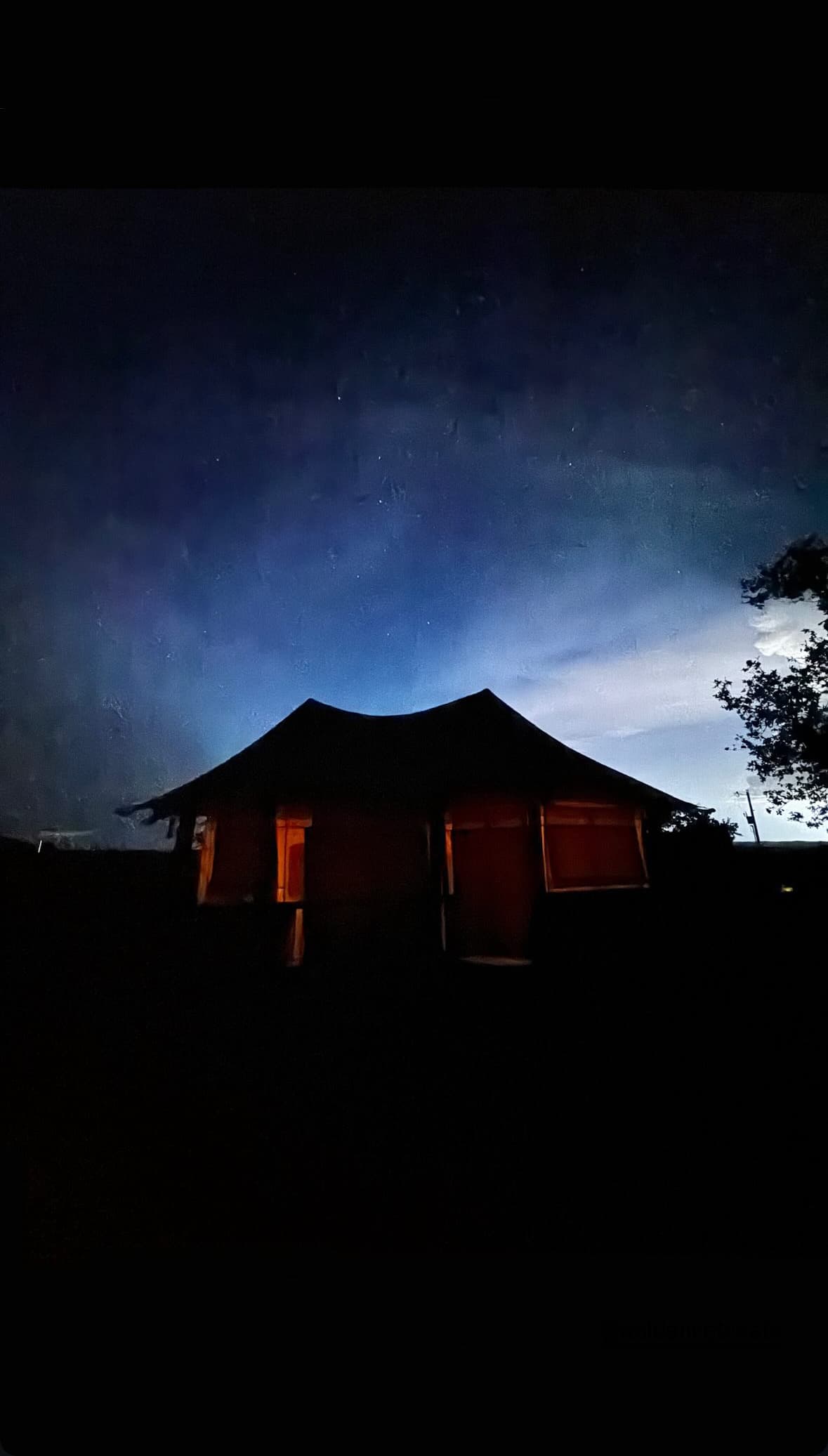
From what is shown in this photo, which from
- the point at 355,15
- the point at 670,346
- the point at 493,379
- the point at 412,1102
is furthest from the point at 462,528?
the point at 412,1102

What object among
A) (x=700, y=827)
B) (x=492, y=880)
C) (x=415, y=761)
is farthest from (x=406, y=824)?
(x=700, y=827)

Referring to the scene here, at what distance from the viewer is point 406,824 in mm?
2234

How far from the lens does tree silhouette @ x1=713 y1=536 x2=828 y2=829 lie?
1.32 meters

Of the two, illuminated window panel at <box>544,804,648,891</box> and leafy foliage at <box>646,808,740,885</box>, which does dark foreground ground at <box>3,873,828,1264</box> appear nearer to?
leafy foliage at <box>646,808,740,885</box>

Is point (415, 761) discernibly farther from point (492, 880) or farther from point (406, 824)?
point (492, 880)

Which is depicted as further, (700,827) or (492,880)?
(492,880)

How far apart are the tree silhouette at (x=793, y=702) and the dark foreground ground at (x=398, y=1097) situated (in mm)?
282

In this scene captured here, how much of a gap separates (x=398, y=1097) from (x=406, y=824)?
1.16m

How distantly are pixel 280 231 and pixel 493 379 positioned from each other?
1.92 feet

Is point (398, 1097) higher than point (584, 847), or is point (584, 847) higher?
point (584, 847)

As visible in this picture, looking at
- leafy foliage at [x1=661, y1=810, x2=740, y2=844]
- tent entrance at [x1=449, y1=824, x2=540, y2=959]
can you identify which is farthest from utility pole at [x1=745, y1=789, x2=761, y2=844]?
tent entrance at [x1=449, y1=824, x2=540, y2=959]

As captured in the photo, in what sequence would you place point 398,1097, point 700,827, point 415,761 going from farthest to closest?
point 415,761 < point 700,827 < point 398,1097

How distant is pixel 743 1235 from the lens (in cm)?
98

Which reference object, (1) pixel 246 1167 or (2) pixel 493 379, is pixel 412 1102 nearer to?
(1) pixel 246 1167
